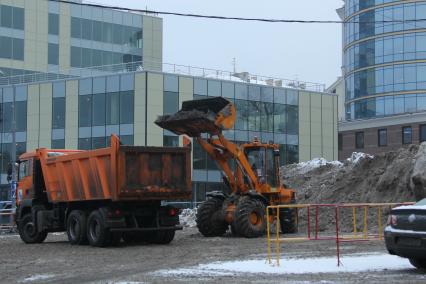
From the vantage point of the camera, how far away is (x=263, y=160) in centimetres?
2372

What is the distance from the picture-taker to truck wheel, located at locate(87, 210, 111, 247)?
19.7 meters

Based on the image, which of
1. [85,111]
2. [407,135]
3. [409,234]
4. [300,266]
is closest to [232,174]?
[300,266]

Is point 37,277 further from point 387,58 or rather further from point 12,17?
point 387,58

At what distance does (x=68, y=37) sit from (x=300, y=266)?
60.6 meters

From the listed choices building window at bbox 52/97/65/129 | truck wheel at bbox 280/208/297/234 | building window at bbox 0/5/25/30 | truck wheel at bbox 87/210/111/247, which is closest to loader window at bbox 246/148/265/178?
truck wheel at bbox 280/208/297/234

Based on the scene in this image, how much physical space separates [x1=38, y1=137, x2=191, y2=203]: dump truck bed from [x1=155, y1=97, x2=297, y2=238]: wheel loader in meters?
1.27

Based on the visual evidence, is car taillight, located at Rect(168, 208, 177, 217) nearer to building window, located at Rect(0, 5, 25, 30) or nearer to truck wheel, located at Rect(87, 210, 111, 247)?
truck wheel, located at Rect(87, 210, 111, 247)

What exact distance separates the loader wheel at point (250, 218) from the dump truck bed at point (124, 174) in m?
2.04

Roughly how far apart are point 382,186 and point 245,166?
24.8 ft

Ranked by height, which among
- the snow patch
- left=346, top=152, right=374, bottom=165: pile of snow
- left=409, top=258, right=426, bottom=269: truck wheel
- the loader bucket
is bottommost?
the snow patch

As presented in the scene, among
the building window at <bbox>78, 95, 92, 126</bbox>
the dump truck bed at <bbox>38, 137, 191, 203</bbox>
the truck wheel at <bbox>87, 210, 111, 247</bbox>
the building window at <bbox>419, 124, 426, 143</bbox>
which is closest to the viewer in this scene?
the dump truck bed at <bbox>38, 137, 191, 203</bbox>

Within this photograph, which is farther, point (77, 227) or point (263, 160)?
point (263, 160)

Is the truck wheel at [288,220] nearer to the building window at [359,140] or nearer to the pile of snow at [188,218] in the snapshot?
the pile of snow at [188,218]

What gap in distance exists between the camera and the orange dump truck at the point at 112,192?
1959 centimetres
